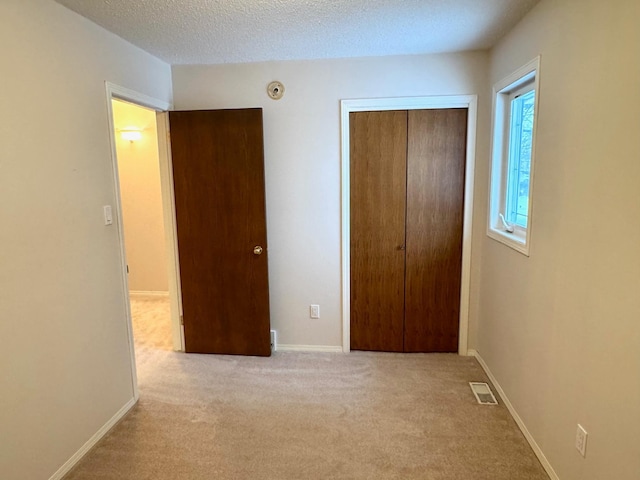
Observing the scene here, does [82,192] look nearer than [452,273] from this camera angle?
Yes

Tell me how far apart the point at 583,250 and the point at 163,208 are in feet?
9.44

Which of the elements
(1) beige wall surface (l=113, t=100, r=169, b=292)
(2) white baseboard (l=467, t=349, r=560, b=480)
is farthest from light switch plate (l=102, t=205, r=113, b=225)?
(2) white baseboard (l=467, t=349, r=560, b=480)

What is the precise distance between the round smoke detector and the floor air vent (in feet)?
8.38

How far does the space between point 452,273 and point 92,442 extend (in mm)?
2649

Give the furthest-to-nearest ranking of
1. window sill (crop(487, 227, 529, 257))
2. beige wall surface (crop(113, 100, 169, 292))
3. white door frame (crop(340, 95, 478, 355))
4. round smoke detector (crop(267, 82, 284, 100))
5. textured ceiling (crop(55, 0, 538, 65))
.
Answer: beige wall surface (crop(113, 100, 169, 292)) < round smoke detector (crop(267, 82, 284, 100)) < white door frame (crop(340, 95, 478, 355)) < window sill (crop(487, 227, 529, 257)) < textured ceiling (crop(55, 0, 538, 65))

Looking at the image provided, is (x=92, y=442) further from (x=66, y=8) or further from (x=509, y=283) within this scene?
(x=509, y=283)

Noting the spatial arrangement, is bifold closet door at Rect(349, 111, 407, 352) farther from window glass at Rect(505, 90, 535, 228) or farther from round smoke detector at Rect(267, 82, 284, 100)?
window glass at Rect(505, 90, 535, 228)

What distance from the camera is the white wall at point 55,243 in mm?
1668

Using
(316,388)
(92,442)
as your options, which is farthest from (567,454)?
(92,442)

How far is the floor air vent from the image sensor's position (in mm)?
2498

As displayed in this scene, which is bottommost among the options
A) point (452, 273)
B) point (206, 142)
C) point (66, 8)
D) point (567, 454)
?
point (567, 454)

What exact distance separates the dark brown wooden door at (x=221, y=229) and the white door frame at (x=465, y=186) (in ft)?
2.09

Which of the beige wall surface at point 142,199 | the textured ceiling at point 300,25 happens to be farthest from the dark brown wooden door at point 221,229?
the beige wall surface at point 142,199

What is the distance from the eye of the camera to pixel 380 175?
3.02m
